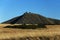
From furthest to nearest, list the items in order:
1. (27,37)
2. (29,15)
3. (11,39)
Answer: (29,15) → (27,37) → (11,39)

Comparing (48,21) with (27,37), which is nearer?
(27,37)

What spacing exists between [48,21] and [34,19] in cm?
326

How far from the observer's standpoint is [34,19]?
181ft

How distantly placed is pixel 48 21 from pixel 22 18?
18.5 feet

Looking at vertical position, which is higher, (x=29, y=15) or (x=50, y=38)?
(x=29, y=15)

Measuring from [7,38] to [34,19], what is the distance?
3933 cm

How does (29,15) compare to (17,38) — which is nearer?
(17,38)

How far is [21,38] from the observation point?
651 inches

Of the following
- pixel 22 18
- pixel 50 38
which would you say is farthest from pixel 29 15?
pixel 50 38

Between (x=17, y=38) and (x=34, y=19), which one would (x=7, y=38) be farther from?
(x=34, y=19)

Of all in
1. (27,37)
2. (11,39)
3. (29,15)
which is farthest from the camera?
(29,15)

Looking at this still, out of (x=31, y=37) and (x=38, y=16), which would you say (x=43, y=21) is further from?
(x=31, y=37)

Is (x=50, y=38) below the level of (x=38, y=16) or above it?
below

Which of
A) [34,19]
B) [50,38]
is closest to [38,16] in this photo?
[34,19]
